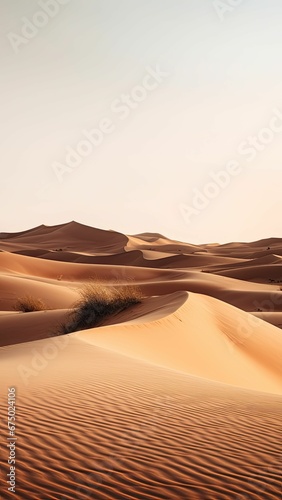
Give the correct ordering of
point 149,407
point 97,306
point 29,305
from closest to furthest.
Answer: point 149,407 < point 97,306 < point 29,305

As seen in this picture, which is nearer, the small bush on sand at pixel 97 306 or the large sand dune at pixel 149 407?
the large sand dune at pixel 149 407

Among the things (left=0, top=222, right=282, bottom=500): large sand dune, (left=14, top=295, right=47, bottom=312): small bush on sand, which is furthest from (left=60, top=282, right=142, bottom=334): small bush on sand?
(left=14, top=295, right=47, bottom=312): small bush on sand

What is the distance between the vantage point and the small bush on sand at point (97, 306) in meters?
16.1

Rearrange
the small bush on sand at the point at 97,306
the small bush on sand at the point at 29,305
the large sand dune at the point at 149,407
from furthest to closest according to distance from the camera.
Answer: the small bush on sand at the point at 29,305, the small bush on sand at the point at 97,306, the large sand dune at the point at 149,407

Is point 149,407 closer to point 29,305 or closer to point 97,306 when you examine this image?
point 97,306

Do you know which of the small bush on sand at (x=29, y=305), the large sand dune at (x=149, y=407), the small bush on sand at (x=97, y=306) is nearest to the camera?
the large sand dune at (x=149, y=407)

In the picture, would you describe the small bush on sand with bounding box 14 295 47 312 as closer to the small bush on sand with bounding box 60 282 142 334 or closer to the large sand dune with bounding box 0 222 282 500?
the large sand dune with bounding box 0 222 282 500

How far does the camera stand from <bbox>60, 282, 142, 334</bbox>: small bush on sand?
634 inches

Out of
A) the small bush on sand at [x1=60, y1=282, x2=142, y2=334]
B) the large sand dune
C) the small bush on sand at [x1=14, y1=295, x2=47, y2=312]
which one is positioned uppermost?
the small bush on sand at [x1=14, y1=295, x2=47, y2=312]

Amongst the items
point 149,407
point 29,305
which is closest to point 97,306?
point 29,305

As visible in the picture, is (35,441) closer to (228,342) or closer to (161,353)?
(161,353)

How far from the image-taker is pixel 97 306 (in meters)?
Answer: 16.6

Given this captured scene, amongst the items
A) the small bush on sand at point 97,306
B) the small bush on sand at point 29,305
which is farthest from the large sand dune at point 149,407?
the small bush on sand at point 29,305

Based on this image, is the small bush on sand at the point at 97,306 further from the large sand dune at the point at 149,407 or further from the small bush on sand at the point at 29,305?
the small bush on sand at the point at 29,305
